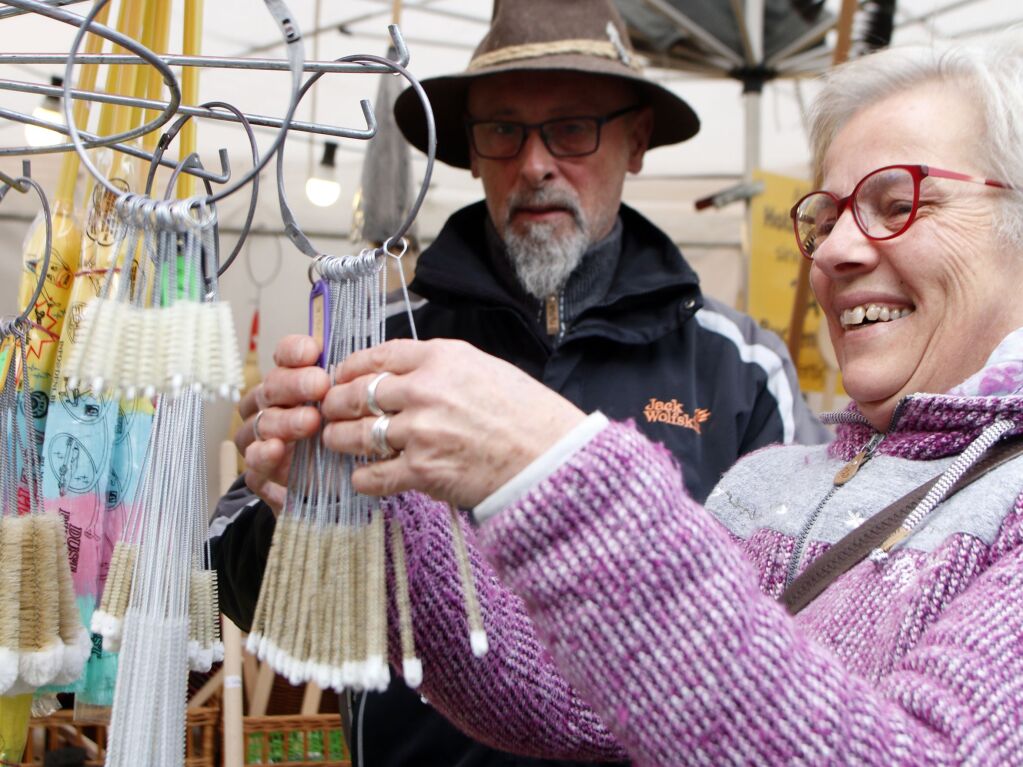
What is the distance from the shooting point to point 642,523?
0.67 m

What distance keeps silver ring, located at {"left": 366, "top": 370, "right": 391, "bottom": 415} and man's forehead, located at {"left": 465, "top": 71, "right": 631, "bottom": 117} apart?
129cm

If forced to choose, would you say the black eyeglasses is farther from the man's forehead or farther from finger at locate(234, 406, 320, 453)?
finger at locate(234, 406, 320, 453)

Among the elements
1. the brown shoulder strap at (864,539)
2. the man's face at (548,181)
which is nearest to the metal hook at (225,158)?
the brown shoulder strap at (864,539)

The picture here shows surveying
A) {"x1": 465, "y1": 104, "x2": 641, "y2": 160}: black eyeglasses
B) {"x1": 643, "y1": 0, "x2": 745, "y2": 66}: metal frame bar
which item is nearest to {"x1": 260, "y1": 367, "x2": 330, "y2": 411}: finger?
{"x1": 465, "y1": 104, "x2": 641, "y2": 160}: black eyeglasses

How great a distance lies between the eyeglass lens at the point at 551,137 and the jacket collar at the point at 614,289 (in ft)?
0.53

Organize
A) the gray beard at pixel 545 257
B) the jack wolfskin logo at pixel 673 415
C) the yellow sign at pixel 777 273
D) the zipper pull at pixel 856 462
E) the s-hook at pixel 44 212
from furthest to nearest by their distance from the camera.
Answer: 1. the yellow sign at pixel 777 273
2. the gray beard at pixel 545 257
3. the jack wolfskin logo at pixel 673 415
4. the zipper pull at pixel 856 462
5. the s-hook at pixel 44 212

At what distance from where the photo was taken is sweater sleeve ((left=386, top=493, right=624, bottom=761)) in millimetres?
987

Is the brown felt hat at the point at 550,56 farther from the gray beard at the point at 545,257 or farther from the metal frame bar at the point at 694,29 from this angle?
the metal frame bar at the point at 694,29

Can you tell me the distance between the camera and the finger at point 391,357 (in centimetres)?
73

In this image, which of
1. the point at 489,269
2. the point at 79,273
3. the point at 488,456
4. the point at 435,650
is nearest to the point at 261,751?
the point at 489,269

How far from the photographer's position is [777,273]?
3275 mm

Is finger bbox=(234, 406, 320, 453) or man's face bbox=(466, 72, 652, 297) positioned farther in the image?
man's face bbox=(466, 72, 652, 297)

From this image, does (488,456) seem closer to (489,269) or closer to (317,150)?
(489,269)

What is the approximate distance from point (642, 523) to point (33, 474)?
563mm
